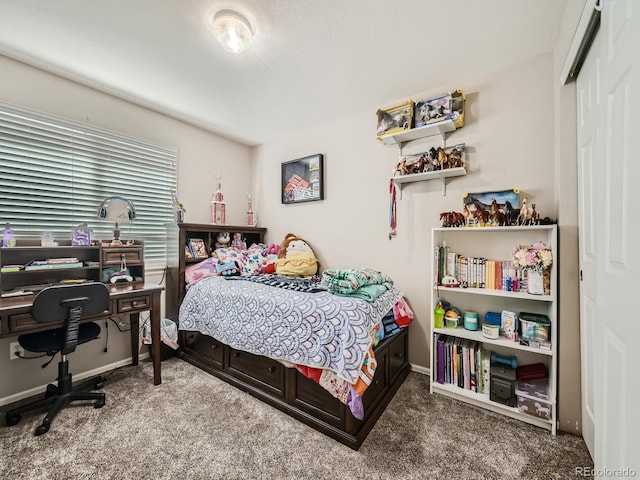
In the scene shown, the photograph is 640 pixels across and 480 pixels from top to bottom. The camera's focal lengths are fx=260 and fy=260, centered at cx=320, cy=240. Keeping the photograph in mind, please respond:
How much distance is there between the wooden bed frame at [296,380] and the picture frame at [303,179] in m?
1.12

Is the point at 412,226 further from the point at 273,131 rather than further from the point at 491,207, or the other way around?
the point at 273,131

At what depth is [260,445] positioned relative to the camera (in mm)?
1507

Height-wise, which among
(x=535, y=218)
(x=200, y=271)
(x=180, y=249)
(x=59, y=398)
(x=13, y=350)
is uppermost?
(x=535, y=218)

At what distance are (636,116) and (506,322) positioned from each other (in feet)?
5.02

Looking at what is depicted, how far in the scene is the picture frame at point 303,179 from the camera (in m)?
2.93

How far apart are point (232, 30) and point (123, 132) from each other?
167 cm

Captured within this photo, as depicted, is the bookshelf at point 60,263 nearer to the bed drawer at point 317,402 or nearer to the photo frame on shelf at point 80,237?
the photo frame on shelf at point 80,237

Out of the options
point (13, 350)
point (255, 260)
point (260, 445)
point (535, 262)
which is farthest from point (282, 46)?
point (13, 350)

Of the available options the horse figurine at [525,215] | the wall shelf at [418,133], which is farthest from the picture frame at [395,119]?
the horse figurine at [525,215]

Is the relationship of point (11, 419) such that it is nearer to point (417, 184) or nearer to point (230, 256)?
point (230, 256)

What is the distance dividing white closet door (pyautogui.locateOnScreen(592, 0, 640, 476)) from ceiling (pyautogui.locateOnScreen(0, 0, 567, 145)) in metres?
0.83

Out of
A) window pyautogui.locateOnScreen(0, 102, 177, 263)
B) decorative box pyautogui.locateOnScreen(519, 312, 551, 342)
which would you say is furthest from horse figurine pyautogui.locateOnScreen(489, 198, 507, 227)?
window pyautogui.locateOnScreen(0, 102, 177, 263)

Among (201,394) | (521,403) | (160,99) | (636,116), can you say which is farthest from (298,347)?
(160,99)

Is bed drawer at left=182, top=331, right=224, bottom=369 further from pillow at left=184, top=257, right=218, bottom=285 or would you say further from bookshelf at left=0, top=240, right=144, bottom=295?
bookshelf at left=0, top=240, right=144, bottom=295
